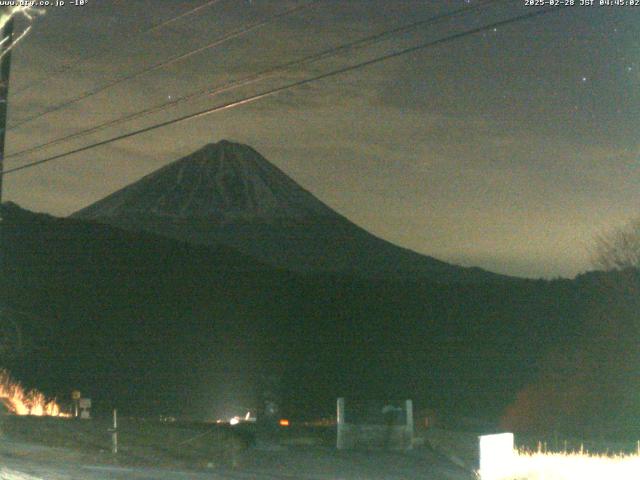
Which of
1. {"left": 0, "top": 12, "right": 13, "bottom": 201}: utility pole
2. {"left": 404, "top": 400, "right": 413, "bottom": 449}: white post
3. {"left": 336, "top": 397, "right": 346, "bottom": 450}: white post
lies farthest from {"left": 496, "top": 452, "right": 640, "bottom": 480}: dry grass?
{"left": 0, "top": 12, "right": 13, "bottom": 201}: utility pole

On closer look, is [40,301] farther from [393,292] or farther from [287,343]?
[393,292]

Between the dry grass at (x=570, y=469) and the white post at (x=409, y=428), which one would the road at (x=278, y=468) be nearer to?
the white post at (x=409, y=428)

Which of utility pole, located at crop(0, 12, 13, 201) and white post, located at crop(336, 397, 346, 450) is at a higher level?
utility pole, located at crop(0, 12, 13, 201)

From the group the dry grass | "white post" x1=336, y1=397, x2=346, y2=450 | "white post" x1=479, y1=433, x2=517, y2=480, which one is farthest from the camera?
"white post" x1=336, y1=397, x2=346, y2=450

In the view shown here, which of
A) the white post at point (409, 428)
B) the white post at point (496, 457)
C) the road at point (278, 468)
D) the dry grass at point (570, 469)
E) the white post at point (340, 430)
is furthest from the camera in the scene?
the white post at point (409, 428)

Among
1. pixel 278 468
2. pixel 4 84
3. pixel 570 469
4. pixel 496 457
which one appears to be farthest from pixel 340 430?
pixel 4 84

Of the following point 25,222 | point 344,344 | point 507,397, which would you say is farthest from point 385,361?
point 25,222

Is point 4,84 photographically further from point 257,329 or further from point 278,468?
point 257,329

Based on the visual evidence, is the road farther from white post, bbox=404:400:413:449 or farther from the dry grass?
the dry grass

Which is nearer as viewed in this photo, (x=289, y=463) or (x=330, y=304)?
(x=289, y=463)

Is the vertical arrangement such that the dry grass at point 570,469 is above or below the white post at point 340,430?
below

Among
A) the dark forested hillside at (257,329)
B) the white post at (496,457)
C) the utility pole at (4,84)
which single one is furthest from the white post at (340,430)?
the dark forested hillside at (257,329)
